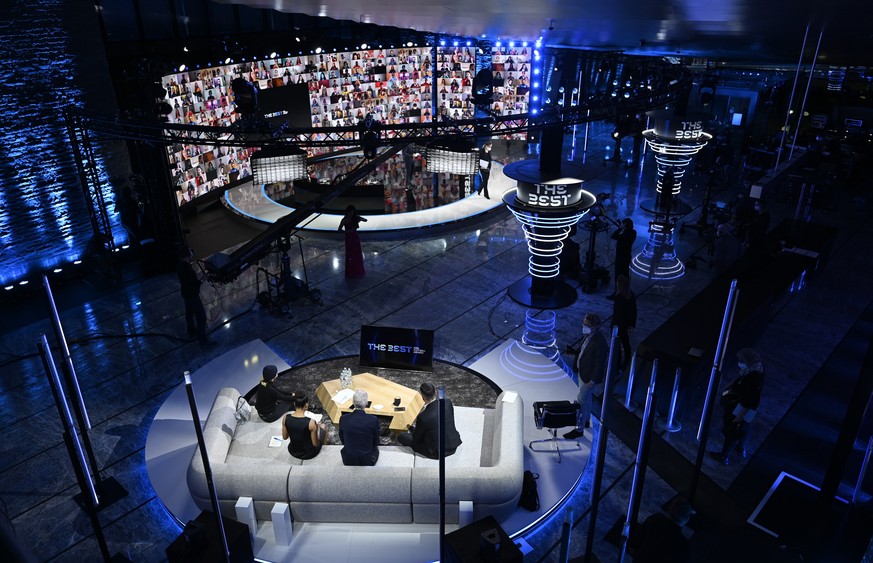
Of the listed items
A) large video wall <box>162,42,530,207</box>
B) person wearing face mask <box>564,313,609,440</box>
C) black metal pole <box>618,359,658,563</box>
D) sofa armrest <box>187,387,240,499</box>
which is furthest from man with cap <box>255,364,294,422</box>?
large video wall <box>162,42,530,207</box>

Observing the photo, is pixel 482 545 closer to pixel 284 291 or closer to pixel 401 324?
pixel 401 324

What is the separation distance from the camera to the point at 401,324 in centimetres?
982

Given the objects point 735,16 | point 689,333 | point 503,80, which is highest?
point 735,16

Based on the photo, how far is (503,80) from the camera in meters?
20.3

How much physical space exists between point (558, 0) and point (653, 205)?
38.7 feet

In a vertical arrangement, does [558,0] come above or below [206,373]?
above

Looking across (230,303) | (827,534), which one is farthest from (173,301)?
(827,534)

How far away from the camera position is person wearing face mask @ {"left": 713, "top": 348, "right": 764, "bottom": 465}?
6.58 metres

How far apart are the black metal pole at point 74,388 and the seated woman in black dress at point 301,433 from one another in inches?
70.4

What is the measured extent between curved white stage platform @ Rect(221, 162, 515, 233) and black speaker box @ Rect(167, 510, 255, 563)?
7.84 meters

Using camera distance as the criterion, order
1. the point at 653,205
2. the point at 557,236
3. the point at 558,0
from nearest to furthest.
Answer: the point at 558,0
the point at 557,236
the point at 653,205

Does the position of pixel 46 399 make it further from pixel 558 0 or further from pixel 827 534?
pixel 827 534

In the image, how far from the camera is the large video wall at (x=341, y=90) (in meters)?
14.4

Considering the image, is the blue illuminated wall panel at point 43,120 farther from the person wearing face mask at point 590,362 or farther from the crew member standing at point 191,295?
the person wearing face mask at point 590,362
